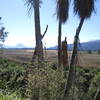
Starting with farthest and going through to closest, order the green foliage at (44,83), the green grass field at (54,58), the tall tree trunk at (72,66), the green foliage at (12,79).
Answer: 1. the green foliage at (12,79)
2. the green grass field at (54,58)
3. the tall tree trunk at (72,66)
4. the green foliage at (44,83)

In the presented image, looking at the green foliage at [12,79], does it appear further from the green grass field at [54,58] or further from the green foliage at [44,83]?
the green foliage at [44,83]

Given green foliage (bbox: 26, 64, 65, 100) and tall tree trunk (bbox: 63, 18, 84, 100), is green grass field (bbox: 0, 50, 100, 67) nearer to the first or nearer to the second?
tall tree trunk (bbox: 63, 18, 84, 100)

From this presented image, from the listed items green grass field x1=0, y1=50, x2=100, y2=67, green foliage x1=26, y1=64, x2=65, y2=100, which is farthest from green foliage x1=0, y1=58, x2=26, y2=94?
green foliage x1=26, y1=64, x2=65, y2=100

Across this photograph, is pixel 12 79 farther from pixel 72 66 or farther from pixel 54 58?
pixel 54 58

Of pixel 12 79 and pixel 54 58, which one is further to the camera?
pixel 54 58

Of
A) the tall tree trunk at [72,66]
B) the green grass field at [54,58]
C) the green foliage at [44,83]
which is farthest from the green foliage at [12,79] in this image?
the green foliage at [44,83]

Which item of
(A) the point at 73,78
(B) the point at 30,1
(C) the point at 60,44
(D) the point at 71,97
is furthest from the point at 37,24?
(D) the point at 71,97

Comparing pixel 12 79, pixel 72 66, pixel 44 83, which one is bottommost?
pixel 12 79

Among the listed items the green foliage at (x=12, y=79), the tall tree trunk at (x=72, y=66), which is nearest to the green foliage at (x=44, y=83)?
the tall tree trunk at (x=72, y=66)

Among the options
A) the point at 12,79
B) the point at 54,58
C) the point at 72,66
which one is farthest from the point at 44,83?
the point at 54,58

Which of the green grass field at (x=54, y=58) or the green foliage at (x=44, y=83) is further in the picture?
the green grass field at (x=54, y=58)

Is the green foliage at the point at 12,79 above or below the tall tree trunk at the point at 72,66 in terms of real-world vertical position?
below

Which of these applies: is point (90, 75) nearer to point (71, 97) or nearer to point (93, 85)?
point (93, 85)

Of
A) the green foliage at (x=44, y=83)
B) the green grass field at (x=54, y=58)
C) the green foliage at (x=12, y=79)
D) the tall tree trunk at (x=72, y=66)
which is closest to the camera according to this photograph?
the green foliage at (x=44, y=83)
